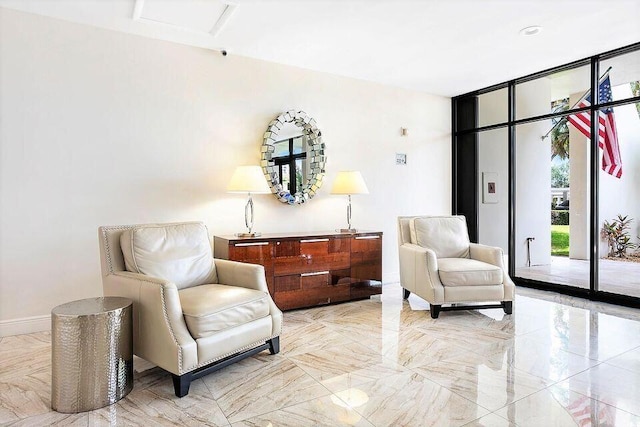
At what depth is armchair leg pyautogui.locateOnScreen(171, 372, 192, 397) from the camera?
216cm

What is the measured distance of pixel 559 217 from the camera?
4633 mm

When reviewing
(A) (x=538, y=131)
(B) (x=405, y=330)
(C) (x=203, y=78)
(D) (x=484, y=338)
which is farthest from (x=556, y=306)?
(C) (x=203, y=78)

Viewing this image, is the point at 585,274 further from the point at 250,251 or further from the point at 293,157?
the point at 250,251

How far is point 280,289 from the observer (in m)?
3.74

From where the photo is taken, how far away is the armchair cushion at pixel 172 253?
2600 millimetres

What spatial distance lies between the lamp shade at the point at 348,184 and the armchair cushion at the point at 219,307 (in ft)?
6.02

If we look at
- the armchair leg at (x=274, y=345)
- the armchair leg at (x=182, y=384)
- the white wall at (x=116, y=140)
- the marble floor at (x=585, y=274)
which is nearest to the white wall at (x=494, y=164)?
the marble floor at (x=585, y=274)

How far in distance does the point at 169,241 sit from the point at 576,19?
3.60m

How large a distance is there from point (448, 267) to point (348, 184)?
1.32 m

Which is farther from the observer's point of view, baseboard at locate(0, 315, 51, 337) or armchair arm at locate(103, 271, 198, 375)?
baseboard at locate(0, 315, 51, 337)

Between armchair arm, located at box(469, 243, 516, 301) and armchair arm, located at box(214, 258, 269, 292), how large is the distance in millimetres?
2188

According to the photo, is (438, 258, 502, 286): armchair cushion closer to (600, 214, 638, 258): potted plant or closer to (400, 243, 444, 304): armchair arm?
(400, 243, 444, 304): armchair arm

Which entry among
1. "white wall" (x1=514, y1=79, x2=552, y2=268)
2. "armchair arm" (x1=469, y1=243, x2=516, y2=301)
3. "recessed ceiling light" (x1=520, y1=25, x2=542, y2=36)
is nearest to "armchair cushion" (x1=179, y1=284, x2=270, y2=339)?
"armchair arm" (x1=469, y1=243, x2=516, y2=301)

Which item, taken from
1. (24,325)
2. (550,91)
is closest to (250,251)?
(24,325)
